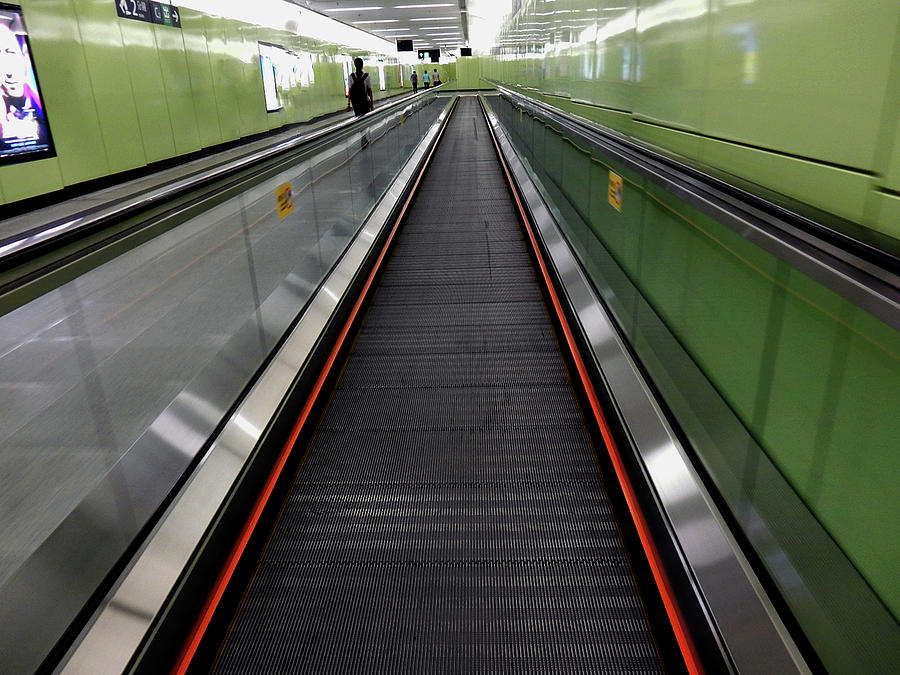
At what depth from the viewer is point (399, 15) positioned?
30703 millimetres

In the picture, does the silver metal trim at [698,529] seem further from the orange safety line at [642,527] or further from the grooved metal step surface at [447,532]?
the grooved metal step surface at [447,532]

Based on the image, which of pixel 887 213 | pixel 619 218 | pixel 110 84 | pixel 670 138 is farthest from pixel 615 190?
pixel 110 84

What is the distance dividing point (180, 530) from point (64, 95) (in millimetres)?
9592

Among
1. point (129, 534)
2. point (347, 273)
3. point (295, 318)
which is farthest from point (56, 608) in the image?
point (347, 273)

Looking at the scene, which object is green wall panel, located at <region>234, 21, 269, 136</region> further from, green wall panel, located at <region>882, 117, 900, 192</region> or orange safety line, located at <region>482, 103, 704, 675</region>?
green wall panel, located at <region>882, 117, 900, 192</region>

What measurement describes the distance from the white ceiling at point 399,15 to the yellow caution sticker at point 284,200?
72.8 feet

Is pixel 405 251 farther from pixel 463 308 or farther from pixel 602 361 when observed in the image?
pixel 602 361

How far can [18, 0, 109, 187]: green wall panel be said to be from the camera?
9.06 m

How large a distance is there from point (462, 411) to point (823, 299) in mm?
2179

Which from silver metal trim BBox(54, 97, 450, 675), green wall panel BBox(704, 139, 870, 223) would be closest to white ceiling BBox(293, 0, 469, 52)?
silver metal trim BBox(54, 97, 450, 675)

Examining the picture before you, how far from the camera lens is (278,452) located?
3176mm

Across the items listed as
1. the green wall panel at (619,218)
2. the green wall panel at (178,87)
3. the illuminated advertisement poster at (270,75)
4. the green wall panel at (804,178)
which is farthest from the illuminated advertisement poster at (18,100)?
the illuminated advertisement poster at (270,75)

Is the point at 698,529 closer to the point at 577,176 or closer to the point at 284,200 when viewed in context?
the point at 284,200

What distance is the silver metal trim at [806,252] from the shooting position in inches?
49.9
